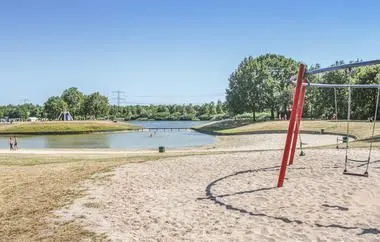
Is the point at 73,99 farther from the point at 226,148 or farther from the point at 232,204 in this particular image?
the point at 232,204

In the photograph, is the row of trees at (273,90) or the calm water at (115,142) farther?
the row of trees at (273,90)

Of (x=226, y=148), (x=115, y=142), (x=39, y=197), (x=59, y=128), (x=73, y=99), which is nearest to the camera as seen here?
(x=39, y=197)

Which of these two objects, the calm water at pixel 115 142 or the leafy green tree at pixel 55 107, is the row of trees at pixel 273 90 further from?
the leafy green tree at pixel 55 107

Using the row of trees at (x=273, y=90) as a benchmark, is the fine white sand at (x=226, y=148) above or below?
below

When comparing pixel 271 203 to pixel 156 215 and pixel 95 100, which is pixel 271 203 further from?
pixel 95 100

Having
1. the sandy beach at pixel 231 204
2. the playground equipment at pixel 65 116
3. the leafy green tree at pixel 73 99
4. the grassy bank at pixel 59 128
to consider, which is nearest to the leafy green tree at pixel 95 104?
the leafy green tree at pixel 73 99

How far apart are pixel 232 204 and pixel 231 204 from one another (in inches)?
1.1

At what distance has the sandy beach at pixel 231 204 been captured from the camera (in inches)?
360

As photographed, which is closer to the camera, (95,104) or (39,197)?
(39,197)

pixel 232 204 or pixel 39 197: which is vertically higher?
pixel 232 204

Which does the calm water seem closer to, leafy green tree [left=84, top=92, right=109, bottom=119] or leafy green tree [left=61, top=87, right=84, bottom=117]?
leafy green tree [left=84, top=92, right=109, bottom=119]

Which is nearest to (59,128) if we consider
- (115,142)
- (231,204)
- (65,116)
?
(65,116)

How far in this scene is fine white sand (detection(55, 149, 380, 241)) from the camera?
30.0ft

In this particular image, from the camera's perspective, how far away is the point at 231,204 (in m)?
11.4
